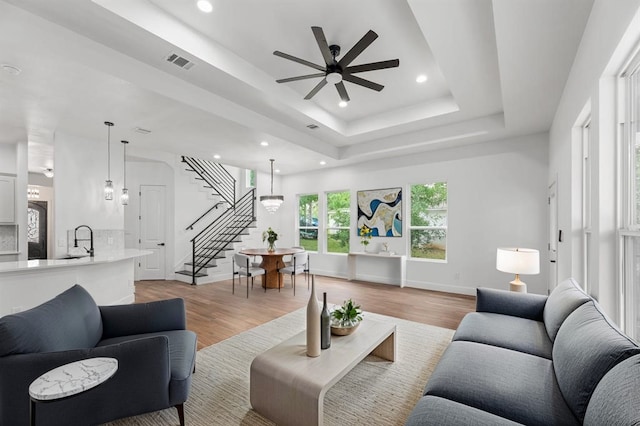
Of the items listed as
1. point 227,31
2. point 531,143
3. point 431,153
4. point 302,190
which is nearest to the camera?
point 227,31

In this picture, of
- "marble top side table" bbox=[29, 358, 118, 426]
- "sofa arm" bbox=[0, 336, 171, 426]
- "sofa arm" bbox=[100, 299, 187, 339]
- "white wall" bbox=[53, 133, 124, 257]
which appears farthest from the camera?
"white wall" bbox=[53, 133, 124, 257]

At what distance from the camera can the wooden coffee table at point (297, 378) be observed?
177 centimetres

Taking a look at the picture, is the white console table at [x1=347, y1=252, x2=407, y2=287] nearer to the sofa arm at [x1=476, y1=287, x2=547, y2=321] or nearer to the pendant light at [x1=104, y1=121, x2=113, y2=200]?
the sofa arm at [x1=476, y1=287, x2=547, y2=321]

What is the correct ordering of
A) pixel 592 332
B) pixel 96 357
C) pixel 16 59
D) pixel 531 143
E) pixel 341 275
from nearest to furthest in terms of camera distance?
pixel 592 332, pixel 96 357, pixel 16 59, pixel 531 143, pixel 341 275

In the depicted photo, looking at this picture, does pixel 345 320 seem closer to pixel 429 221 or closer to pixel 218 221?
pixel 429 221

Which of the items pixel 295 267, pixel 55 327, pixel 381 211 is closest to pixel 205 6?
pixel 55 327

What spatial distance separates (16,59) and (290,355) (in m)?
3.54

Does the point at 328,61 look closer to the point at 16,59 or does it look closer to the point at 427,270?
the point at 16,59

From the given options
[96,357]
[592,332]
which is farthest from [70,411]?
[592,332]

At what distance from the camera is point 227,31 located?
289 centimetres

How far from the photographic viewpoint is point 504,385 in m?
1.57

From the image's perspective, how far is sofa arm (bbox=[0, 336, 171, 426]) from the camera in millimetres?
1526

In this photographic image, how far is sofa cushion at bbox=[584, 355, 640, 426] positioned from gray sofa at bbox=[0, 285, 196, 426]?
204 cm

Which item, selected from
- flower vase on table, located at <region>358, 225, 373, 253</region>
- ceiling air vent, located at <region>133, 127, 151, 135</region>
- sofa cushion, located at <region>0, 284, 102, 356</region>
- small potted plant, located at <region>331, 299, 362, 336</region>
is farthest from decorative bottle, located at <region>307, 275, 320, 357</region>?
flower vase on table, located at <region>358, 225, 373, 253</region>
